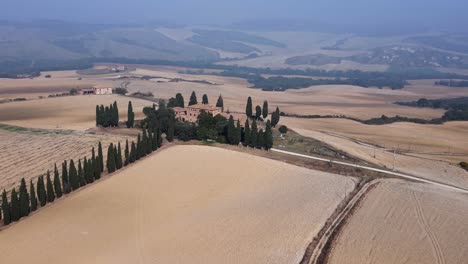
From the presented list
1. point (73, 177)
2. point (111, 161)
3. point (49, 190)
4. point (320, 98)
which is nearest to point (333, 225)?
point (73, 177)

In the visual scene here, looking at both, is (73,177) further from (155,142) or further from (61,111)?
(61,111)

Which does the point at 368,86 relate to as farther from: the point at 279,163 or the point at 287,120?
the point at 279,163

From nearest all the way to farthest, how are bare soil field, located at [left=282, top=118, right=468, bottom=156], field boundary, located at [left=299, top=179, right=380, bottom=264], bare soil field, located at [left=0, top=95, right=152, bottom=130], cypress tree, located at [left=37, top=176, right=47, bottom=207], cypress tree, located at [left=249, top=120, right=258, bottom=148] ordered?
field boundary, located at [left=299, top=179, right=380, bottom=264] → cypress tree, located at [left=37, top=176, right=47, bottom=207] → cypress tree, located at [left=249, top=120, right=258, bottom=148] → bare soil field, located at [left=282, top=118, right=468, bottom=156] → bare soil field, located at [left=0, top=95, right=152, bottom=130]

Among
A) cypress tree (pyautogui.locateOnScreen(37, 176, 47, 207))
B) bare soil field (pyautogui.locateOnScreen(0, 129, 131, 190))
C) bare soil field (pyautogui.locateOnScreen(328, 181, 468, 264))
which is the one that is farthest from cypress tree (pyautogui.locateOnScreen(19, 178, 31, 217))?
bare soil field (pyautogui.locateOnScreen(328, 181, 468, 264))

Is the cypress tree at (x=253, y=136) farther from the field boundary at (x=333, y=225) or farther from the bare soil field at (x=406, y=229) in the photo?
the bare soil field at (x=406, y=229)

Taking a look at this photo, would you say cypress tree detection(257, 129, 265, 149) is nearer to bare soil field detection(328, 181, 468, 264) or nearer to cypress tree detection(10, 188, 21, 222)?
bare soil field detection(328, 181, 468, 264)

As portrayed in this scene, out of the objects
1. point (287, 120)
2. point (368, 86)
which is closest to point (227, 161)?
point (287, 120)
